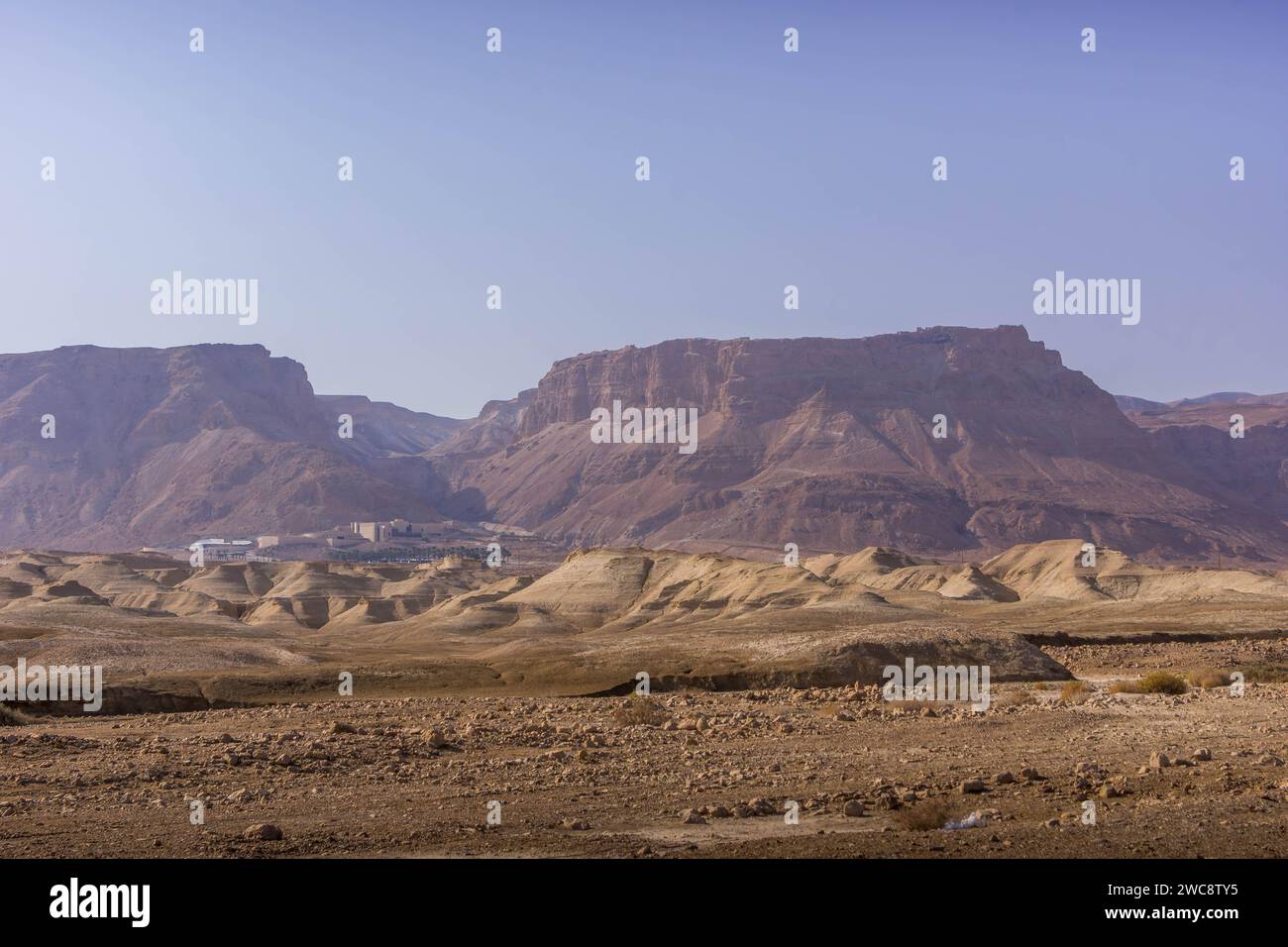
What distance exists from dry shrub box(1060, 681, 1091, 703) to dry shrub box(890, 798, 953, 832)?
52.7 ft

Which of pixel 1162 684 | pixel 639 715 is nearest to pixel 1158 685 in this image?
pixel 1162 684

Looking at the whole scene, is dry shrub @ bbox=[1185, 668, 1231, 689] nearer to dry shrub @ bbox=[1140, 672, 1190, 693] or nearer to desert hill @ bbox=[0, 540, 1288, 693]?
dry shrub @ bbox=[1140, 672, 1190, 693]

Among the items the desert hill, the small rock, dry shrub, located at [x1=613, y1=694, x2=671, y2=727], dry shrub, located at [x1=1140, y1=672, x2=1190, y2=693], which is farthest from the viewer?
the desert hill

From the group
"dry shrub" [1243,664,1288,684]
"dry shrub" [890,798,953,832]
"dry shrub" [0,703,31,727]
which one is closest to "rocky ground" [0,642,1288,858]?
"dry shrub" [890,798,953,832]

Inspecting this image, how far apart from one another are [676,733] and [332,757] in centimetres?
672

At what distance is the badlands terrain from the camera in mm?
14602

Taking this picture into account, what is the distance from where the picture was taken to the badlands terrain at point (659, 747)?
14.6 meters

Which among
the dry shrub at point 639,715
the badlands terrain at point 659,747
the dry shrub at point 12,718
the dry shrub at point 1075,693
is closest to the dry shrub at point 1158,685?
the badlands terrain at point 659,747

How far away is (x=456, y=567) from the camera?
12838cm

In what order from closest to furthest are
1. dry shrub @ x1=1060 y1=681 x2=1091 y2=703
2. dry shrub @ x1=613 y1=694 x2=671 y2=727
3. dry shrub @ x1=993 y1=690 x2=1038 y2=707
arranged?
dry shrub @ x1=613 y1=694 x2=671 y2=727 < dry shrub @ x1=993 y1=690 x2=1038 y2=707 < dry shrub @ x1=1060 y1=681 x2=1091 y2=703

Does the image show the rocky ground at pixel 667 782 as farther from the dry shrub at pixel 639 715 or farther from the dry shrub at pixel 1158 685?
the dry shrub at pixel 1158 685

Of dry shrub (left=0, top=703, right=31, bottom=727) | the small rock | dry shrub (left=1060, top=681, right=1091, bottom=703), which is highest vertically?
the small rock

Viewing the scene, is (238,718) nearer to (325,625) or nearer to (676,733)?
(676,733)
